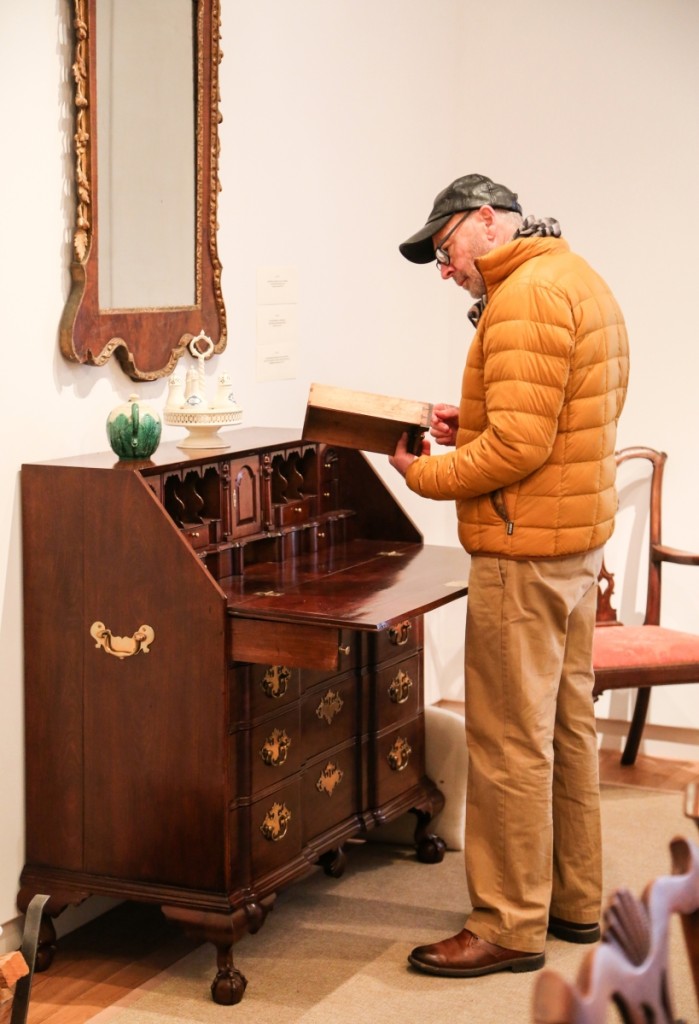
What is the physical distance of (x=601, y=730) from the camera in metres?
5.06

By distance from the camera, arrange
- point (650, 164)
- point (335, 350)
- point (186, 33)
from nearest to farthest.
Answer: point (186, 33) → point (335, 350) → point (650, 164)

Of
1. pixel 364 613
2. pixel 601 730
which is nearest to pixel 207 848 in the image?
pixel 364 613

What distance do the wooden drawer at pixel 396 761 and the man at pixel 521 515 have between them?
0.48 m

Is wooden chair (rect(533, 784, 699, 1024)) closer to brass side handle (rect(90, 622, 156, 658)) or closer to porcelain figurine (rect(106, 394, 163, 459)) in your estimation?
brass side handle (rect(90, 622, 156, 658))

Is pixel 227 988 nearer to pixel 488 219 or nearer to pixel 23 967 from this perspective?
pixel 23 967

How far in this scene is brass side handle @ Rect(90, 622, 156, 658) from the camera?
3025 mm

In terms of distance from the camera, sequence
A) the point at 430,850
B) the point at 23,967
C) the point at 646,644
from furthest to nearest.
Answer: the point at 646,644, the point at 430,850, the point at 23,967

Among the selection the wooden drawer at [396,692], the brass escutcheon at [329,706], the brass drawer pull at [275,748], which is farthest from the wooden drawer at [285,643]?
the wooden drawer at [396,692]

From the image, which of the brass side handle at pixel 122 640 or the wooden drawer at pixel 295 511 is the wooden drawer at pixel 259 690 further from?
the wooden drawer at pixel 295 511

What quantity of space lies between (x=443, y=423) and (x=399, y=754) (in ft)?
3.17

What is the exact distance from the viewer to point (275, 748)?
3162 mm

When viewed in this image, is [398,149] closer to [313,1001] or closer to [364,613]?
[364,613]

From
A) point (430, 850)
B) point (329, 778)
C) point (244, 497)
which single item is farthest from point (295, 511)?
point (430, 850)

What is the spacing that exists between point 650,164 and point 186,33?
1.98 meters
